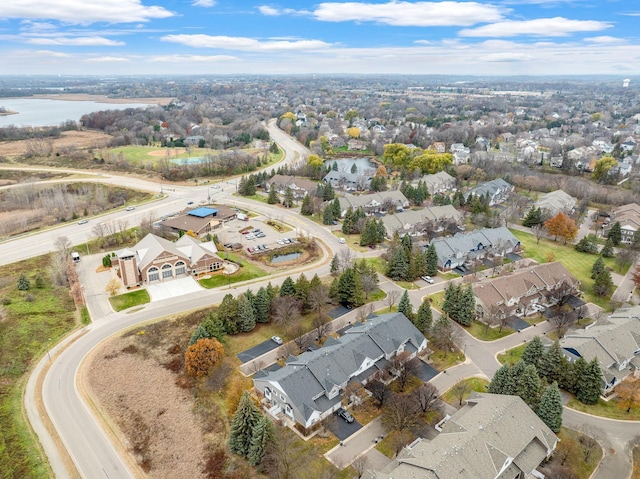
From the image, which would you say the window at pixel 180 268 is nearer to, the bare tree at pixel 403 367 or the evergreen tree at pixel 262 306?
the evergreen tree at pixel 262 306

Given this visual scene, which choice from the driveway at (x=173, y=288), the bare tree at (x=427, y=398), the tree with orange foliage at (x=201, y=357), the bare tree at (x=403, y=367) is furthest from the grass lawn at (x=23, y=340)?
the bare tree at (x=403, y=367)

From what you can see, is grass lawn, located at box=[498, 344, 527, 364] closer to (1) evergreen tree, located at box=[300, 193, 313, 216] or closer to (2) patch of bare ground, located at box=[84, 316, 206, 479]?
(2) patch of bare ground, located at box=[84, 316, 206, 479]

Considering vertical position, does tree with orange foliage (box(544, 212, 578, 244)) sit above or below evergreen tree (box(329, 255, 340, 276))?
above

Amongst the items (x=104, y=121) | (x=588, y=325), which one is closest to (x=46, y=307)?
(x=588, y=325)

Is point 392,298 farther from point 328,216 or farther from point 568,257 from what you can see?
point 568,257

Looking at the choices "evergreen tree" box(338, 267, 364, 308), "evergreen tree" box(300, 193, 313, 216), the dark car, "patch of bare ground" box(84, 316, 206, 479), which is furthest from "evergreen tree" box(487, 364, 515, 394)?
"evergreen tree" box(300, 193, 313, 216)
